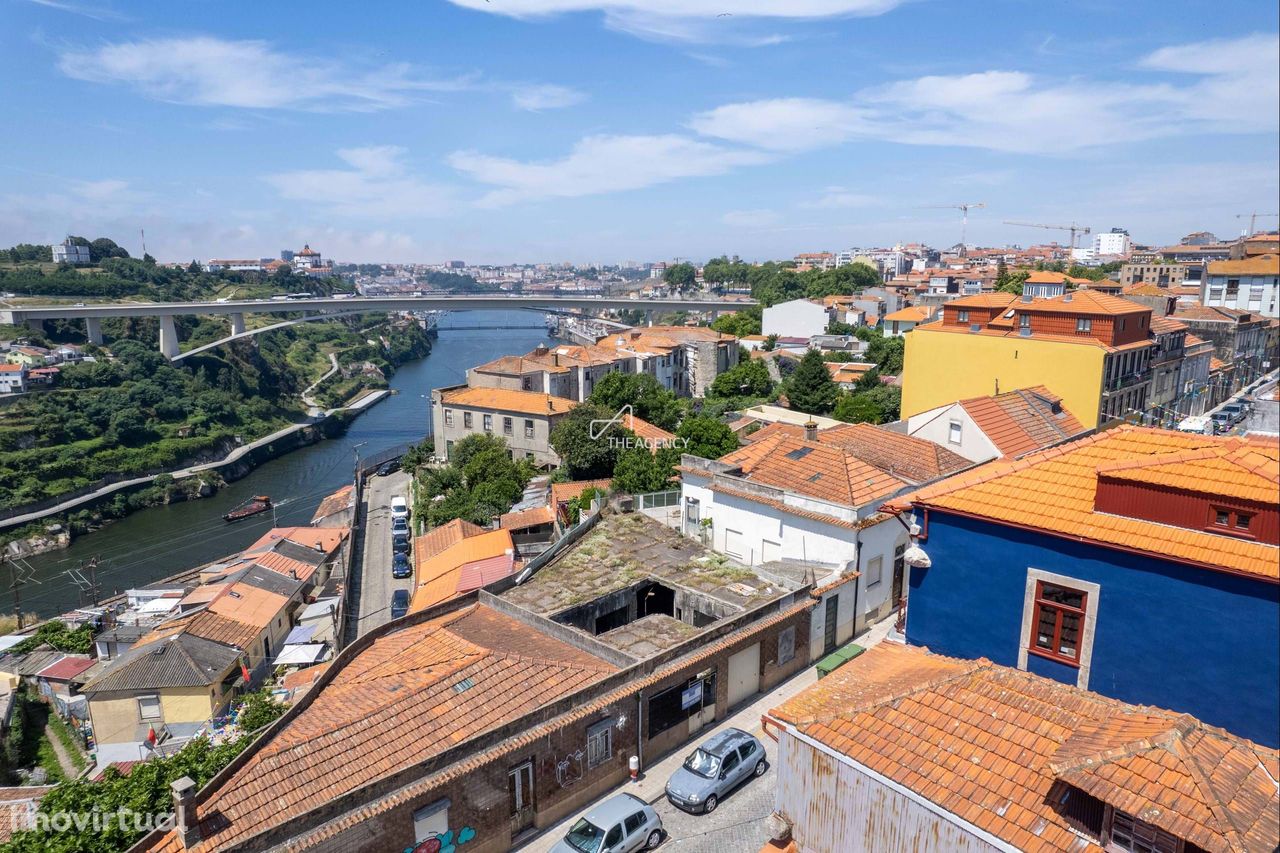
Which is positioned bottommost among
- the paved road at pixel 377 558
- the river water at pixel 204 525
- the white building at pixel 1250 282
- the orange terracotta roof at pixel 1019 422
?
the river water at pixel 204 525

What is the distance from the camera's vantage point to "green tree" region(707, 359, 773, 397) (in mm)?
46469

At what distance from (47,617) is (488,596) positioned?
2782cm

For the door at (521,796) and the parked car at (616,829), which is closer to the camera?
the parked car at (616,829)

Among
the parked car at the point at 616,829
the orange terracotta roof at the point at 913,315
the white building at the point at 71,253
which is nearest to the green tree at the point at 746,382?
the orange terracotta roof at the point at 913,315

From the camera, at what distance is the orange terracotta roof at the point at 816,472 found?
16.2 m

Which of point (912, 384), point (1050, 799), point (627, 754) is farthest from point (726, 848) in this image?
point (912, 384)

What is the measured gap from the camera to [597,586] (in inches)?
623

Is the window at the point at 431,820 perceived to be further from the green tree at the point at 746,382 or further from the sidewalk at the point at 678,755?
the green tree at the point at 746,382

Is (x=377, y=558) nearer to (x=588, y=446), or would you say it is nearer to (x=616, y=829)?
(x=588, y=446)

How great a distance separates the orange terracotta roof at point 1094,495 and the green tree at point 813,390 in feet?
99.6

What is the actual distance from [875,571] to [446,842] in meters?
9.76

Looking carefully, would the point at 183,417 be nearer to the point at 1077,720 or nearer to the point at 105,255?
the point at 1077,720

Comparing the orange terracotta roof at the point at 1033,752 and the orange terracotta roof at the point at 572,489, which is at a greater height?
the orange terracotta roof at the point at 1033,752

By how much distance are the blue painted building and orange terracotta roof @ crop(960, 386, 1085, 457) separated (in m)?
10.1
